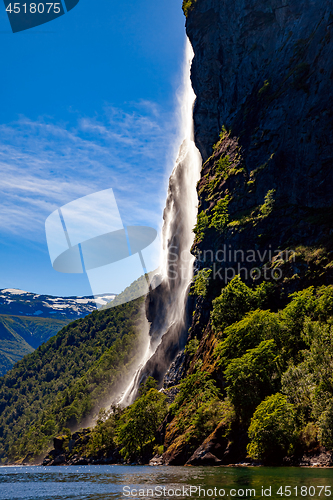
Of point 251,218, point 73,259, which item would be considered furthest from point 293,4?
point 73,259

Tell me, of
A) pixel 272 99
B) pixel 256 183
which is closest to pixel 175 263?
pixel 256 183

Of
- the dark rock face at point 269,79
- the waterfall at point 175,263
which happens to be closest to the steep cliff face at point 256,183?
the dark rock face at point 269,79

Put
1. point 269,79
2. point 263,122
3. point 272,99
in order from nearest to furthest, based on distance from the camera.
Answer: point 272,99 → point 263,122 → point 269,79

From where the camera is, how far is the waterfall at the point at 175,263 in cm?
8294

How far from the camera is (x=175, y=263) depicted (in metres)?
91.3

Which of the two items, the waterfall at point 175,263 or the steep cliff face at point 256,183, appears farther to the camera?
the waterfall at point 175,263

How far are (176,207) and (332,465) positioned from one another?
73289 mm

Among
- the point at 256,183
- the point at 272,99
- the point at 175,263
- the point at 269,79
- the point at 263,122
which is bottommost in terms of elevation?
the point at 175,263

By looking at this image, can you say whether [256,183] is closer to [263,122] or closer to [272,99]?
[263,122]

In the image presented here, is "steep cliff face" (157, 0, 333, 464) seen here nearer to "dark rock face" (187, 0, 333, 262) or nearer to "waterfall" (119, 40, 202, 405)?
"dark rock face" (187, 0, 333, 262)

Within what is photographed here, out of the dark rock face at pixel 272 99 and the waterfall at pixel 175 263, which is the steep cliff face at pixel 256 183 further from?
the waterfall at pixel 175 263

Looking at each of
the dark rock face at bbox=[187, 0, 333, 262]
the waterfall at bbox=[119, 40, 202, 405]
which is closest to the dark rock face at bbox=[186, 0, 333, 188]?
the dark rock face at bbox=[187, 0, 333, 262]

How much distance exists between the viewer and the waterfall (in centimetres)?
8294

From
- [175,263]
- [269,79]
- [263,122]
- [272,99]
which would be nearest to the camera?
[272,99]
